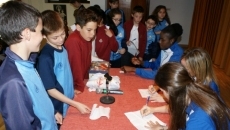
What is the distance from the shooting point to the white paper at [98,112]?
135 cm

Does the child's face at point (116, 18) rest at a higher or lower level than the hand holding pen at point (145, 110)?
higher

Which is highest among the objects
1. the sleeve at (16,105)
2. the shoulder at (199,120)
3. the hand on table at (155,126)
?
the sleeve at (16,105)

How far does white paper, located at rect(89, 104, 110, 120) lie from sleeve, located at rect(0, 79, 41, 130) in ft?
1.60

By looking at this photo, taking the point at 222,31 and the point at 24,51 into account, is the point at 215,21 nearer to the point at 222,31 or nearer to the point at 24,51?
the point at 222,31

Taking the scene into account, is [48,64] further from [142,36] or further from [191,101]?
[142,36]

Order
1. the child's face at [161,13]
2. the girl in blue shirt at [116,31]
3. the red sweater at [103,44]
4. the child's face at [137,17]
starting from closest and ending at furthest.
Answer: the red sweater at [103,44] < the girl in blue shirt at [116,31] < the child's face at [137,17] < the child's face at [161,13]

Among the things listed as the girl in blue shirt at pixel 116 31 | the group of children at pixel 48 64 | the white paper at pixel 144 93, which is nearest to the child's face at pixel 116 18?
the girl in blue shirt at pixel 116 31

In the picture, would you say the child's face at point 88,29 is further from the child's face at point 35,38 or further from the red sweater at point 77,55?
the child's face at point 35,38

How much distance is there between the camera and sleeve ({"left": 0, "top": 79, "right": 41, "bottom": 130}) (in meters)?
0.88

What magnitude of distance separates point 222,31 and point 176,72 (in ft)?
13.2

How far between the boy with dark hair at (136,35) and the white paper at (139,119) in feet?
5.35

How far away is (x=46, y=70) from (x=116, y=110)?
0.59m

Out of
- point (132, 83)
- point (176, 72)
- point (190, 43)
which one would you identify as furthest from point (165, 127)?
point (190, 43)

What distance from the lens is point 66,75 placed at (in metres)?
1.47
